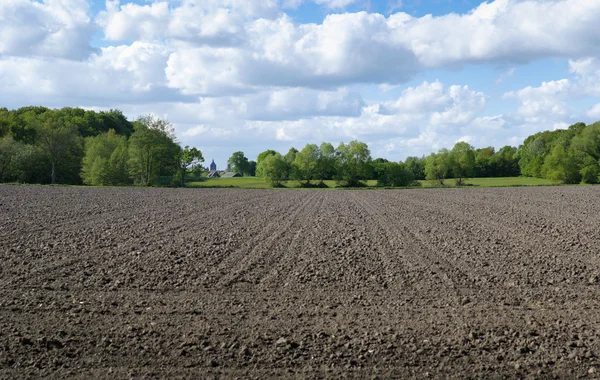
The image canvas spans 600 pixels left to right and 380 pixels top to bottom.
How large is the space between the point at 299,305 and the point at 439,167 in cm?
10047

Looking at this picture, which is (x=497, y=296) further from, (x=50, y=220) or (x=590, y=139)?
(x=590, y=139)

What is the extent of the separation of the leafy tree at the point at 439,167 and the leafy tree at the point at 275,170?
90.7 feet

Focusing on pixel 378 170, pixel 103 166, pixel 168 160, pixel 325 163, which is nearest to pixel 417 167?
pixel 378 170

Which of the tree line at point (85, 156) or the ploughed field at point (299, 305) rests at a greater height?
the tree line at point (85, 156)

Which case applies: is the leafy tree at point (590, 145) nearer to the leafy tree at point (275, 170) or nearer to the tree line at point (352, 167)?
the tree line at point (352, 167)

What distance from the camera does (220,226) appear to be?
880 inches

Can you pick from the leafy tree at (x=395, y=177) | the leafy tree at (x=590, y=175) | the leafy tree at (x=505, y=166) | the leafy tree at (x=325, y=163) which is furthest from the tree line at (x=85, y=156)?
the leafy tree at (x=505, y=166)

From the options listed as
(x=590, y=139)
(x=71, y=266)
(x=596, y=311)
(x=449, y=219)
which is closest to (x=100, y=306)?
(x=71, y=266)

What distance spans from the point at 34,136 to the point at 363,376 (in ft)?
320

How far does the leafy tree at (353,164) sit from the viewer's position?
105 meters

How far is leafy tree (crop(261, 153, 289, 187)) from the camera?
333ft

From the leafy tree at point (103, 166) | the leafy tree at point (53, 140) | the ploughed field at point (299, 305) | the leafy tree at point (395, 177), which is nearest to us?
the ploughed field at point (299, 305)

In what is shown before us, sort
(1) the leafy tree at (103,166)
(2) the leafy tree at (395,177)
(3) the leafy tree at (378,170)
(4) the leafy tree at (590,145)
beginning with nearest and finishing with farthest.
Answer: (1) the leafy tree at (103,166) → (4) the leafy tree at (590,145) → (2) the leafy tree at (395,177) → (3) the leafy tree at (378,170)

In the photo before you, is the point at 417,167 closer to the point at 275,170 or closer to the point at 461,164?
the point at 461,164
